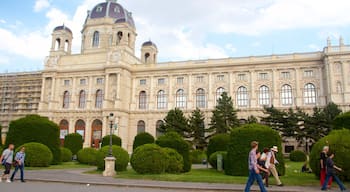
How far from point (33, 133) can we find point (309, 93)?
39979 millimetres

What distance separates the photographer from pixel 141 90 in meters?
56.1

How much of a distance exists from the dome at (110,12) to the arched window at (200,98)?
22.3 meters

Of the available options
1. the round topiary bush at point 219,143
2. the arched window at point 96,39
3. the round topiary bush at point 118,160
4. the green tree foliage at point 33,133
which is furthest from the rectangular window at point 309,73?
the arched window at point 96,39

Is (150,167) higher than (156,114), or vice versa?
(156,114)

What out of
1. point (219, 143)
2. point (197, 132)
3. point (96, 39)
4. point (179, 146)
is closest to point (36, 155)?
point (179, 146)

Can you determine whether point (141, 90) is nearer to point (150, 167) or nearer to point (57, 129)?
point (57, 129)

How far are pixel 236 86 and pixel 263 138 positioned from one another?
116ft

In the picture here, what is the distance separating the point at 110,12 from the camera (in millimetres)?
64625

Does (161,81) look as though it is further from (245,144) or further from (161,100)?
(245,144)

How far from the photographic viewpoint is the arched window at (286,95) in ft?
159

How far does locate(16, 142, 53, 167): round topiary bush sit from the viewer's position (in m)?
21.7

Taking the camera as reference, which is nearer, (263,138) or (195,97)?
(263,138)

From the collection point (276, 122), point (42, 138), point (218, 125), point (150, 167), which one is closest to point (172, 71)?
point (218, 125)

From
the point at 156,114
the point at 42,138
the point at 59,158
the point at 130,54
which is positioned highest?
the point at 130,54
